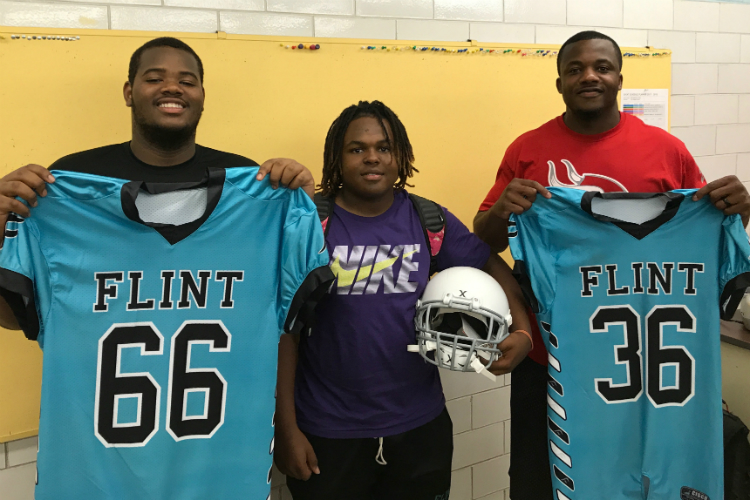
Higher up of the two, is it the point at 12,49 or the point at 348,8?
the point at 348,8

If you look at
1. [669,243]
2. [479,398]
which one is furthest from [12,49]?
[479,398]

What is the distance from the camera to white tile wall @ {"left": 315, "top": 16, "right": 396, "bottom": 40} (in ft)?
6.36

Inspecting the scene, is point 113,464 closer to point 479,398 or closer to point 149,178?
point 149,178

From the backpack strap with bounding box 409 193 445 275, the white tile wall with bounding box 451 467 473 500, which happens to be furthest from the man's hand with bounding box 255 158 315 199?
the white tile wall with bounding box 451 467 473 500

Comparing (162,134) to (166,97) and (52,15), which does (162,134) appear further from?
(52,15)

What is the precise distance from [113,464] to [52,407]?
0.19 m

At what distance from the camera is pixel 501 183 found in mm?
1762

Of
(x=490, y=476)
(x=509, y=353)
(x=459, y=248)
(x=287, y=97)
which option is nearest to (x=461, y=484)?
(x=490, y=476)

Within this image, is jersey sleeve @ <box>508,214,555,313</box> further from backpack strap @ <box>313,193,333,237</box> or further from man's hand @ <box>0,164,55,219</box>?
man's hand @ <box>0,164,55,219</box>

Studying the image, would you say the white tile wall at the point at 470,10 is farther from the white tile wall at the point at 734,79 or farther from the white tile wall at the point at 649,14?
the white tile wall at the point at 734,79

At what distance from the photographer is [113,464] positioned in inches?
47.6

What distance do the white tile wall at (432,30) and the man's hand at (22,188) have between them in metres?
1.39

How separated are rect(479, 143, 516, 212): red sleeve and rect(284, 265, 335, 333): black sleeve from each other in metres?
0.69

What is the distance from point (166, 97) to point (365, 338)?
81 centimetres
